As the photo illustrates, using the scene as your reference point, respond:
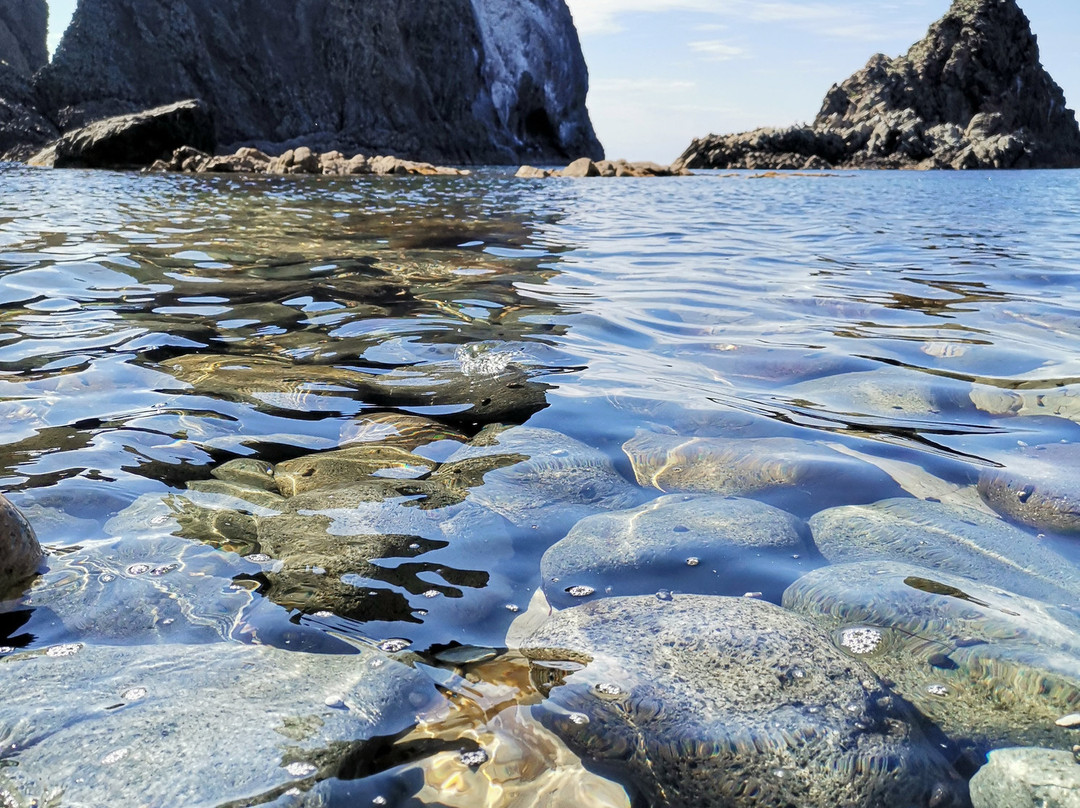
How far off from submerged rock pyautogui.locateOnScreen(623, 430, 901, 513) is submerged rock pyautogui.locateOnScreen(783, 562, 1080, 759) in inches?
18.5

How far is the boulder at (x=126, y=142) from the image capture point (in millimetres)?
30609

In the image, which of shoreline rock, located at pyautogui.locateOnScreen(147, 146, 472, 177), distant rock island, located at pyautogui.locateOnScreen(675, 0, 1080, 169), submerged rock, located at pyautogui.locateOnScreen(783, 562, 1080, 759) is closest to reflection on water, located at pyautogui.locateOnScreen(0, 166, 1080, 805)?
submerged rock, located at pyautogui.locateOnScreen(783, 562, 1080, 759)

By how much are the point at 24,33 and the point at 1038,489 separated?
11399cm

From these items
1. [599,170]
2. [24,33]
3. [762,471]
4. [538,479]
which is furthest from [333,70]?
[762,471]

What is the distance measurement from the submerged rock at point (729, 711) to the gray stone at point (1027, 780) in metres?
0.05

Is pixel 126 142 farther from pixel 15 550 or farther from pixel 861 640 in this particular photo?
pixel 861 640

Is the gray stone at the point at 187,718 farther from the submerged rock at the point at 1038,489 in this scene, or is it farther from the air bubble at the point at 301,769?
the submerged rock at the point at 1038,489

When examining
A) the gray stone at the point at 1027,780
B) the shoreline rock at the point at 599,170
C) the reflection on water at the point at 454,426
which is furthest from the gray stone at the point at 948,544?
the shoreline rock at the point at 599,170

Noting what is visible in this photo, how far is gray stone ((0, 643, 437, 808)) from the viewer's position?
1.27 metres

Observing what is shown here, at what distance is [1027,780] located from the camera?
1312mm

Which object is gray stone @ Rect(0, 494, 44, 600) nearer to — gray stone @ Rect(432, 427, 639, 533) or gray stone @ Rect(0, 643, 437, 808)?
gray stone @ Rect(0, 643, 437, 808)

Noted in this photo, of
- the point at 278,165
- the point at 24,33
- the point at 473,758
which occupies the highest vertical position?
the point at 24,33

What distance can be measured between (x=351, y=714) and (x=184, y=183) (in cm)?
2178

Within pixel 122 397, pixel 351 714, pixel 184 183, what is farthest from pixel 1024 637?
pixel 184 183
